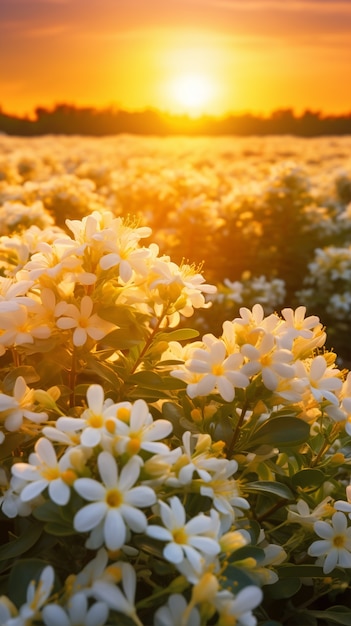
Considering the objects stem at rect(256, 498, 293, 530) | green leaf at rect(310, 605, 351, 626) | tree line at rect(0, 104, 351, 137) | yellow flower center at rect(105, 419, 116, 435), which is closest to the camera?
yellow flower center at rect(105, 419, 116, 435)

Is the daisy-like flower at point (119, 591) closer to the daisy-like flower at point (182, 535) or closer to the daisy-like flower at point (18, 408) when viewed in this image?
the daisy-like flower at point (182, 535)

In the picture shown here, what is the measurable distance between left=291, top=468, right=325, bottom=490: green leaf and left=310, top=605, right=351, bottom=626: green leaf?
0.92 feet

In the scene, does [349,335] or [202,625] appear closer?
[202,625]

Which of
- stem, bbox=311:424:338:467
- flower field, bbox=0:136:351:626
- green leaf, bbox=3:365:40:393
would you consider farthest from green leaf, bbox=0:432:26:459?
stem, bbox=311:424:338:467

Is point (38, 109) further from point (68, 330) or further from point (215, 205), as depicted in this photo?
point (68, 330)

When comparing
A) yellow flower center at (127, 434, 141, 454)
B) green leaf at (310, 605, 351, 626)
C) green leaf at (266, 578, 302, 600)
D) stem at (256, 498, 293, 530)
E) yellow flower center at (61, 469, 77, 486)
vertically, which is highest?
yellow flower center at (127, 434, 141, 454)

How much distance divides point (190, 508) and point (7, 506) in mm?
355

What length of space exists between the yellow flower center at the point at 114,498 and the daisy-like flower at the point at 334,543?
21.9 inches

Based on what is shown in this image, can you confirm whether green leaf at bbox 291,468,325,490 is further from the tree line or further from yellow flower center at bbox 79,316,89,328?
the tree line

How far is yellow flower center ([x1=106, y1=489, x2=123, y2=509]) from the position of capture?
4.35 feet

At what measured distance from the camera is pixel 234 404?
1764mm

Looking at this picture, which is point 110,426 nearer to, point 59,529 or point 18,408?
point 59,529

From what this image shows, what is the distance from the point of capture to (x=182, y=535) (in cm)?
134

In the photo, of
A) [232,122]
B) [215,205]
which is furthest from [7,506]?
[232,122]
